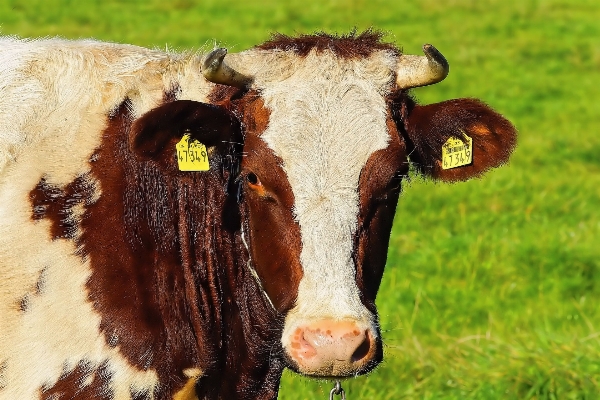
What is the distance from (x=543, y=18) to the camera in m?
21.5

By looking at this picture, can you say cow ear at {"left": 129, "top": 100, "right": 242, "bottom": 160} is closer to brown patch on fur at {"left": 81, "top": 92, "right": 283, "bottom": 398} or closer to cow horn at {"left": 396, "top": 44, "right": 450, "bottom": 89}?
brown patch on fur at {"left": 81, "top": 92, "right": 283, "bottom": 398}

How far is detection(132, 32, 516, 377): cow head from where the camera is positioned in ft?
13.6

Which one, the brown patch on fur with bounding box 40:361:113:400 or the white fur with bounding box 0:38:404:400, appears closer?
the white fur with bounding box 0:38:404:400

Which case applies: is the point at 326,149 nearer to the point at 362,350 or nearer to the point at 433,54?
the point at 433,54

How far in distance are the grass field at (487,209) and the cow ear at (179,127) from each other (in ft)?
3.81

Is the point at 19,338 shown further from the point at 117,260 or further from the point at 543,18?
the point at 543,18

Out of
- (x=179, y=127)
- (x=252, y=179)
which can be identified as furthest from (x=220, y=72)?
(x=252, y=179)

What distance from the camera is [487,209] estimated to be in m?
10.4

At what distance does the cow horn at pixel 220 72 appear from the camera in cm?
442

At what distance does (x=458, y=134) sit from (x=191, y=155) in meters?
1.30

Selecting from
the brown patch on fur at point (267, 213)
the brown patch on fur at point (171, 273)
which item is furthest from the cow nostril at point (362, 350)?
the brown patch on fur at point (171, 273)

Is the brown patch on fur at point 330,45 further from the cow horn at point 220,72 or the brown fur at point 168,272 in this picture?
the brown fur at point 168,272

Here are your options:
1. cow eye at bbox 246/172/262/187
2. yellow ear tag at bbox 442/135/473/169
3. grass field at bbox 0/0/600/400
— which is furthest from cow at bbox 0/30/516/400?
grass field at bbox 0/0/600/400

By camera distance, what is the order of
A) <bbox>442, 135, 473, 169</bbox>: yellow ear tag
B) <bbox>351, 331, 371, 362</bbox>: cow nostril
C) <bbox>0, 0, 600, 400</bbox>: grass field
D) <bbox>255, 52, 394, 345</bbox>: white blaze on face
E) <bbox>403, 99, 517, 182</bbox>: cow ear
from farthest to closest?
<bbox>0, 0, 600, 400</bbox>: grass field → <bbox>442, 135, 473, 169</bbox>: yellow ear tag → <bbox>403, 99, 517, 182</bbox>: cow ear → <bbox>255, 52, 394, 345</bbox>: white blaze on face → <bbox>351, 331, 371, 362</bbox>: cow nostril
